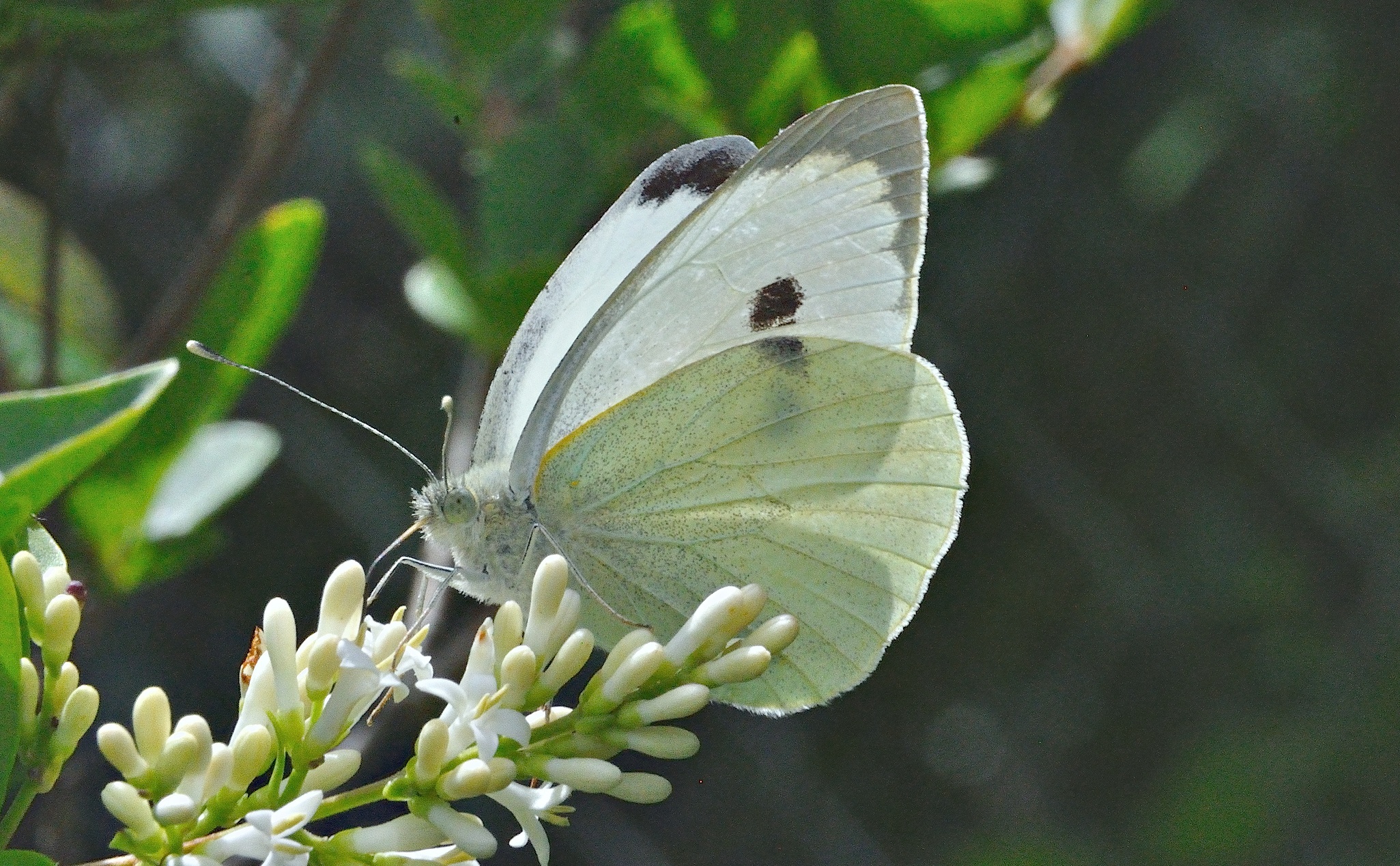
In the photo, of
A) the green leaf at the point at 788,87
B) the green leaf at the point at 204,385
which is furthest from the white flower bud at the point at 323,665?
the green leaf at the point at 788,87

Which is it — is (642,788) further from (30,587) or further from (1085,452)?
(1085,452)

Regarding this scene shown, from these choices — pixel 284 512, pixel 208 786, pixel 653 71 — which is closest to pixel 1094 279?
pixel 653 71

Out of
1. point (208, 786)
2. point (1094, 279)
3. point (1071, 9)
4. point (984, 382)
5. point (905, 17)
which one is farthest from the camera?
point (1094, 279)

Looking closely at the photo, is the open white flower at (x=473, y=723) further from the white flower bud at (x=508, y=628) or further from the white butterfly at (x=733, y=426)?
the white butterfly at (x=733, y=426)

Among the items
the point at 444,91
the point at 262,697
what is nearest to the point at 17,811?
the point at 262,697

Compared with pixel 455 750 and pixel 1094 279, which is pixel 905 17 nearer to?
pixel 455 750

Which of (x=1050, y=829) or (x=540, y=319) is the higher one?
(x=540, y=319)

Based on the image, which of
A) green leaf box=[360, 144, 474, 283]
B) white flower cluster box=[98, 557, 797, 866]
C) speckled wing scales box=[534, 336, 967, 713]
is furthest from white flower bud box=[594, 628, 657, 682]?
green leaf box=[360, 144, 474, 283]
